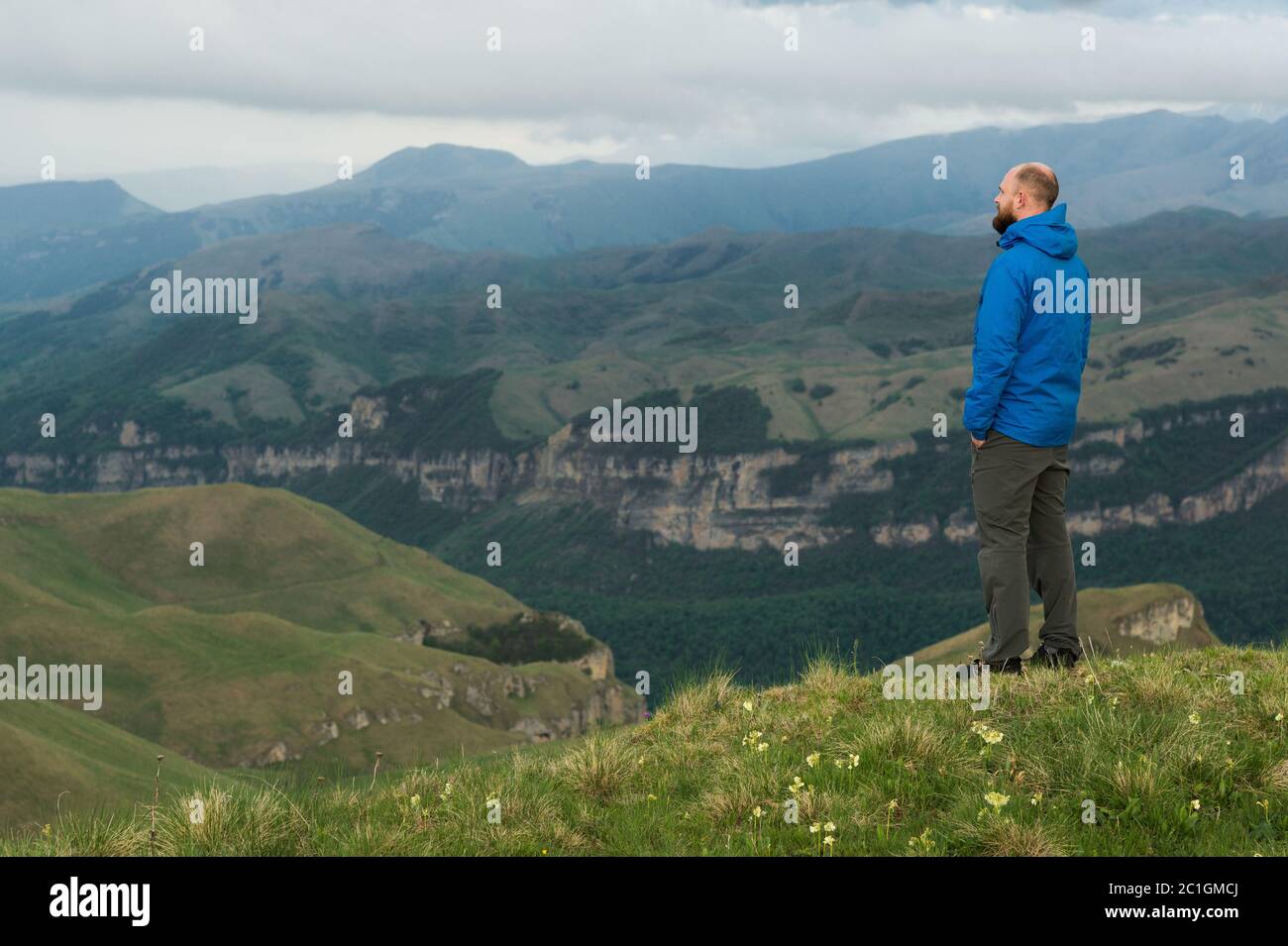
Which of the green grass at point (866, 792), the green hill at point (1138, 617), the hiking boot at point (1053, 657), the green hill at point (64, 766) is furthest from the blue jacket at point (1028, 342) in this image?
the green hill at point (1138, 617)

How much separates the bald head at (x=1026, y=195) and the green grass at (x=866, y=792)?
4.53 metres

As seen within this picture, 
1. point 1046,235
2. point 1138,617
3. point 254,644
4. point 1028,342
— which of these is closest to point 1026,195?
point 1046,235

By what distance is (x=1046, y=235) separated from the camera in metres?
12.6

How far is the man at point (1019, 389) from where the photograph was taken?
12.5m

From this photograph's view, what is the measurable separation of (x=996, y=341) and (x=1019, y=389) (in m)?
0.65

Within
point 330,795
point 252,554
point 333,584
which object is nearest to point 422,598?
point 333,584

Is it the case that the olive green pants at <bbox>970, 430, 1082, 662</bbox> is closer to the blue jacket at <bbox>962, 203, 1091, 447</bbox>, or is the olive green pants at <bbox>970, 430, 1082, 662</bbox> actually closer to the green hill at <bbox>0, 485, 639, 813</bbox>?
the blue jacket at <bbox>962, 203, 1091, 447</bbox>

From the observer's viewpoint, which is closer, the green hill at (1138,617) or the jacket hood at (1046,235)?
the jacket hood at (1046,235)

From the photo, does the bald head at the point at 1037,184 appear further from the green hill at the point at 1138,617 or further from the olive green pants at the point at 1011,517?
the green hill at the point at 1138,617

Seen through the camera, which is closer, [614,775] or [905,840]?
[905,840]

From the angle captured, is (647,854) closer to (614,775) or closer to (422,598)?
(614,775)

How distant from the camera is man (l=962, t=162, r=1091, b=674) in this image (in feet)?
40.9
